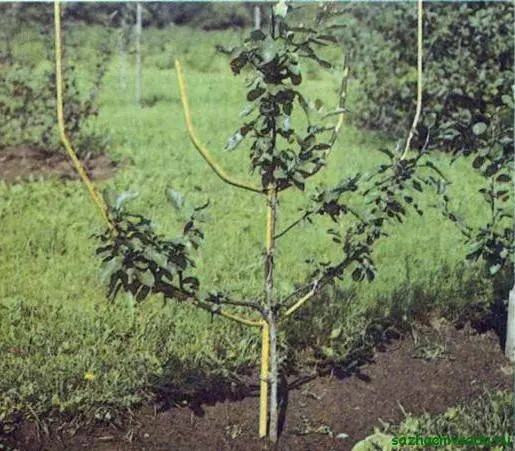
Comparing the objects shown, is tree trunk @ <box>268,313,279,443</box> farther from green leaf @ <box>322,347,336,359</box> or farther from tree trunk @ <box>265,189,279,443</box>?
green leaf @ <box>322,347,336,359</box>

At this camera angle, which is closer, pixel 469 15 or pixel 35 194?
pixel 35 194

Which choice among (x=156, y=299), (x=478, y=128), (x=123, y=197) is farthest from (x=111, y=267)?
(x=156, y=299)

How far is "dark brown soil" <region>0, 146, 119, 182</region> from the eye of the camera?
646 centimetres

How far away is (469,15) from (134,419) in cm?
550

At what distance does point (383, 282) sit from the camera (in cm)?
434

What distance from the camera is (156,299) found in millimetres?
4039

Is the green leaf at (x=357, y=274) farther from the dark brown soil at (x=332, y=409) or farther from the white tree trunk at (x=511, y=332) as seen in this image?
the white tree trunk at (x=511, y=332)

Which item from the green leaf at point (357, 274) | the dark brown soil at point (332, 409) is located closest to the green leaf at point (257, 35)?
the green leaf at point (357, 274)

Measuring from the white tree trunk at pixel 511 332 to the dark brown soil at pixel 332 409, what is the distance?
0.13 feet

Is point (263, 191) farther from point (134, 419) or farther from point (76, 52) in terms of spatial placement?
point (76, 52)

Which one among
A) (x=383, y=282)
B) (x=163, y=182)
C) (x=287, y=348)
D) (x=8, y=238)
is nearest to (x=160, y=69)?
(x=163, y=182)

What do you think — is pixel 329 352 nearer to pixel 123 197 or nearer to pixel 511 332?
pixel 511 332

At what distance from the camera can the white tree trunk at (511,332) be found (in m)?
3.61

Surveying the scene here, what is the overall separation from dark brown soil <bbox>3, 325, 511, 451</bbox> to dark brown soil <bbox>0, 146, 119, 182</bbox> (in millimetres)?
3607
